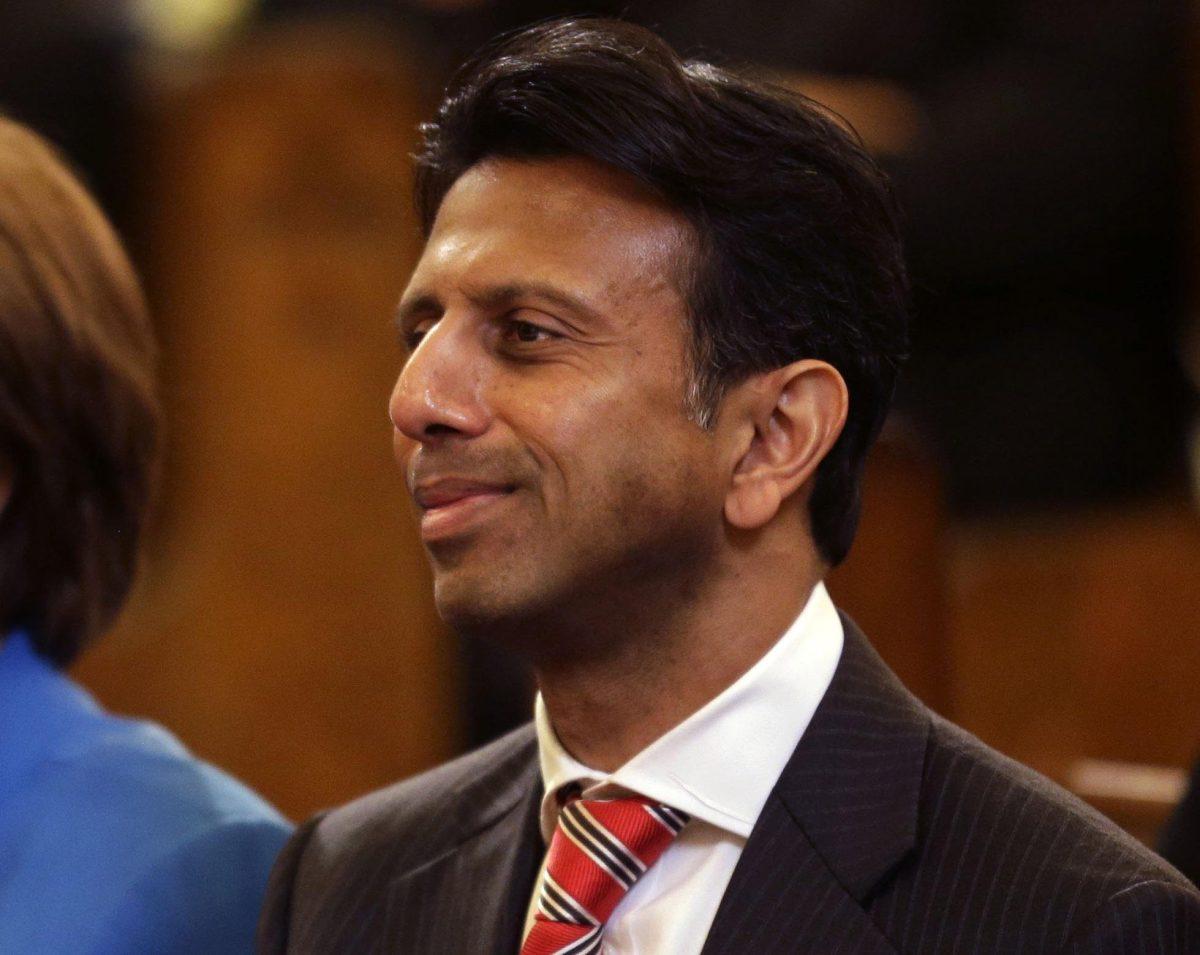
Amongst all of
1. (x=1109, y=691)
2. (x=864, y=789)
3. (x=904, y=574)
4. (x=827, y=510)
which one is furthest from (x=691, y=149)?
(x=1109, y=691)

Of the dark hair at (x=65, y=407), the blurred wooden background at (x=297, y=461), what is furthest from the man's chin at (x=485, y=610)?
the blurred wooden background at (x=297, y=461)

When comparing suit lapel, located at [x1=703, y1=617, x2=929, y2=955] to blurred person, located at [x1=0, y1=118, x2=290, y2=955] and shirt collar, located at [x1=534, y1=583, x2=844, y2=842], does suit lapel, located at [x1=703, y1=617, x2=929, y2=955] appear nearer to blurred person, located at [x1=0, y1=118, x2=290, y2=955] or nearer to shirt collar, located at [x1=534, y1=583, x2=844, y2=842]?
shirt collar, located at [x1=534, y1=583, x2=844, y2=842]

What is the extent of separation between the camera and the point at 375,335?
392 cm

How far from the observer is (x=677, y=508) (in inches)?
71.1

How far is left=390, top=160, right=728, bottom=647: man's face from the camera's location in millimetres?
1776

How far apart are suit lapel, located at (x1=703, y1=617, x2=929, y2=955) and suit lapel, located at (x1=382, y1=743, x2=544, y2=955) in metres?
0.28

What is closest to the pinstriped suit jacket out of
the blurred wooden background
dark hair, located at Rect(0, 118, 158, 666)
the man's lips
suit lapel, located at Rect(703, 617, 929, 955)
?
suit lapel, located at Rect(703, 617, 929, 955)

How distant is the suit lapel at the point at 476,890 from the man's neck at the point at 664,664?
15cm

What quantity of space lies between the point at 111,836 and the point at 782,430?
1.03 metres

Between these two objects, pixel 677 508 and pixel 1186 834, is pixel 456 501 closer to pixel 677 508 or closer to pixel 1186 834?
pixel 677 508

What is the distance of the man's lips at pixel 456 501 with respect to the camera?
1.79 metres

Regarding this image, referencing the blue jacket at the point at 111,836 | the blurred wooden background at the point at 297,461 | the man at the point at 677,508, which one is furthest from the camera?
the blurred wooden background at the point at 297,461

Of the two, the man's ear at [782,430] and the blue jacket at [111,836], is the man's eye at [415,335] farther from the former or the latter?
the blue jacket at [111,836]

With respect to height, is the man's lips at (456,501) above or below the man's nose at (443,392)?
below
